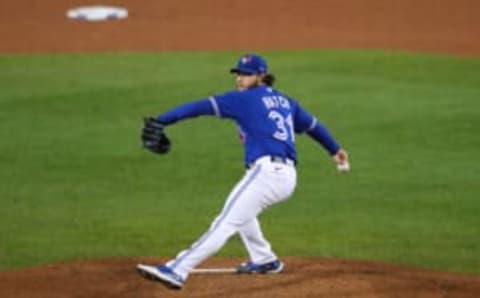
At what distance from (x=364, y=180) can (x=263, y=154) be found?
5.24 metres

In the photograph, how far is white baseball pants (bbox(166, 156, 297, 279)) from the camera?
9969mm

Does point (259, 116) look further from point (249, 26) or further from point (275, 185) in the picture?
point (249, 26)

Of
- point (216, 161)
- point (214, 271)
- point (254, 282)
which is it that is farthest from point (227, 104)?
point (216, 161)

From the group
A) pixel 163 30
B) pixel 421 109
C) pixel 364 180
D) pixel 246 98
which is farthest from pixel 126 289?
pixel 163 30

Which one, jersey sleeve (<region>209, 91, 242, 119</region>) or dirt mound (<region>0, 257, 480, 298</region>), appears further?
dirt mound (<region>0, 257, 480, 298</region>)

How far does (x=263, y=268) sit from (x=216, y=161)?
5402mm

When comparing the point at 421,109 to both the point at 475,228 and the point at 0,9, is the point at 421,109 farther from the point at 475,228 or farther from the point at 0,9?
the point at 0,9

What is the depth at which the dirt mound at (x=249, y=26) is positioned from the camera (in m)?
25.8

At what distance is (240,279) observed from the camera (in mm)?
10852

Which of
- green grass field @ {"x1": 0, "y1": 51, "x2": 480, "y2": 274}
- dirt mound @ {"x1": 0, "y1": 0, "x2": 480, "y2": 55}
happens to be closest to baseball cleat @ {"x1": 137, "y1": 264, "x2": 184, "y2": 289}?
green grass field @ {"x1": 0, "y1": 51, "x2": 480, "y2": 274}

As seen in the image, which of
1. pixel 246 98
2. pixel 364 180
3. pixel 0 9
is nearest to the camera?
pixel 246 98

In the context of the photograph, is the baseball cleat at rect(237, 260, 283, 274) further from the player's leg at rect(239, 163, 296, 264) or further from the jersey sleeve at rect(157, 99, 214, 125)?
the jersey sleeve at rect(157, 99, 214, 125)

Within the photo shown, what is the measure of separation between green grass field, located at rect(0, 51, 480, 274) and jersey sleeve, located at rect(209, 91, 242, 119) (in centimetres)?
241

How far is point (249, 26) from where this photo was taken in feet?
90.9
